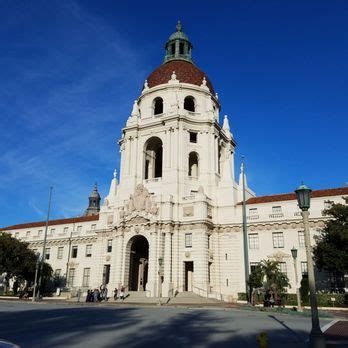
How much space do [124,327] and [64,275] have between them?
47.6 m

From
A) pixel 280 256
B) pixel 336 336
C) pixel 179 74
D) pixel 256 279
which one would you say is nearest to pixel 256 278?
pixel 256 279

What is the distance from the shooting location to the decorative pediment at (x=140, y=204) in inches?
1905

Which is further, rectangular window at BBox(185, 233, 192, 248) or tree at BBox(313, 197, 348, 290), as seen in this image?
rectangular window at BBox(185, 233, 192, 248)

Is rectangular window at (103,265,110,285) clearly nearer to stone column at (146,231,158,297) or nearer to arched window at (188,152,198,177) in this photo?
stone column at (146,231,158,297)

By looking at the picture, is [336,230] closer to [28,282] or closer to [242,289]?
[242,289]

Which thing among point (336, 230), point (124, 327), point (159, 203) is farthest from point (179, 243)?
point (124, 327)

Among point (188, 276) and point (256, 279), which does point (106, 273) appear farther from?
point (256, 279)

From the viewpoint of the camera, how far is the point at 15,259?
51.1 m

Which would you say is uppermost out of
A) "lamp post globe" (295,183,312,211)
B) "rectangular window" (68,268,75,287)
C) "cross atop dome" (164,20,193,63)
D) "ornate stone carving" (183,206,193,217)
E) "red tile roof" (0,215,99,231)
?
"cross atop dome" (164,20,193,63)

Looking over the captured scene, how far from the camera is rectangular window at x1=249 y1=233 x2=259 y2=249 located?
46.2 meters

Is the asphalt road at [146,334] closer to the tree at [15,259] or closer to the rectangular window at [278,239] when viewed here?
the rectangular window at [278,239]

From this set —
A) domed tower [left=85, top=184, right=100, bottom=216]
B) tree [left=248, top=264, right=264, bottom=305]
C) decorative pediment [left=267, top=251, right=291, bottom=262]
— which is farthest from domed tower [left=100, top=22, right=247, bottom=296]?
domed tower [left=85, top=184, right=100, bottom=216]

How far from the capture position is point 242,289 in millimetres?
44938

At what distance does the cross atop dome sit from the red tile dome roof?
1.97m
